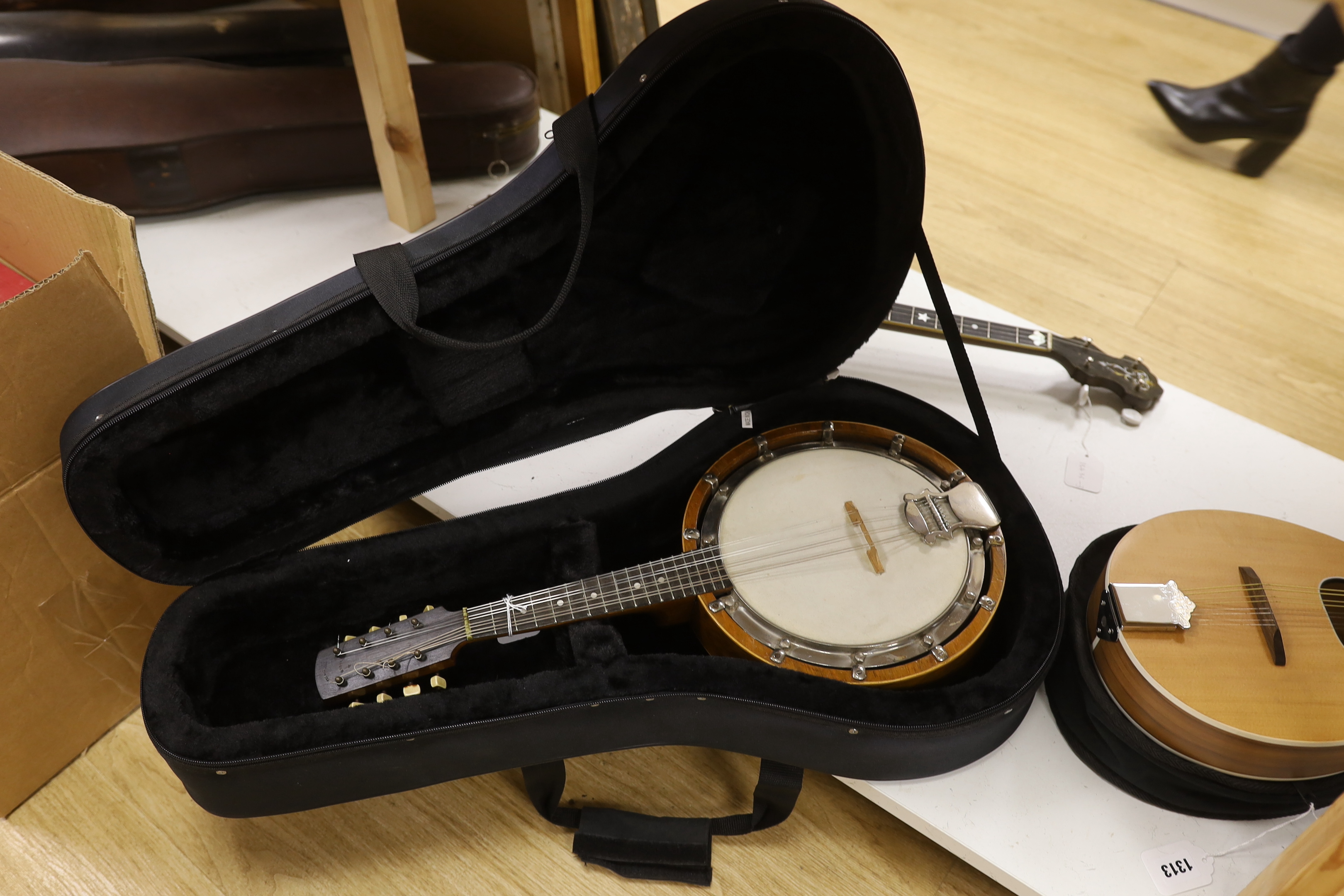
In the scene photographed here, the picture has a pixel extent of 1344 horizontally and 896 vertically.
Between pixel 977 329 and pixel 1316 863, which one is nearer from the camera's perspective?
pixel 1316 863

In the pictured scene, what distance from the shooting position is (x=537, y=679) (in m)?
0.93

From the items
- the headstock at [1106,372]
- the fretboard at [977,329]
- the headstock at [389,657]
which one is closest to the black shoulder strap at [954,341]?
the fretboard at [977,329]

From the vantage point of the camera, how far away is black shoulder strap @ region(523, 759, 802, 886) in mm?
1016

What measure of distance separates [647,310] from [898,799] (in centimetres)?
65

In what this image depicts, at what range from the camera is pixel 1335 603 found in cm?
94

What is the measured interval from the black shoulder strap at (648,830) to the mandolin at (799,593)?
0.59ft

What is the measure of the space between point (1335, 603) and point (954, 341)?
0.49 metres

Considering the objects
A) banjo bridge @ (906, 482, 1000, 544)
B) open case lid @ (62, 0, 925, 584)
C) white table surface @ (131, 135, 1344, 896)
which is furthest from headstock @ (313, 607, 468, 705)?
banjo bridge @ (906, 482, 1000, 544)

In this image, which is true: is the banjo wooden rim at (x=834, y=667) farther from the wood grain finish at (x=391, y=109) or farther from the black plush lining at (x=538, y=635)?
the wood grain finish at (x=391, y=109)

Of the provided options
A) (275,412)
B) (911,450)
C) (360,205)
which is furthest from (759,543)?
(360,205)

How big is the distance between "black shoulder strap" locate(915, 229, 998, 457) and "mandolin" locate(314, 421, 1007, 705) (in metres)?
0.07

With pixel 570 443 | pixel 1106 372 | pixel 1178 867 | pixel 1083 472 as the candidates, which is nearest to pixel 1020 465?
pixel 1083 472

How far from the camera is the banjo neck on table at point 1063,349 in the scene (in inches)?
50.1

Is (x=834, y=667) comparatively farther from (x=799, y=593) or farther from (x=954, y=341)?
(x=954, y=341)
